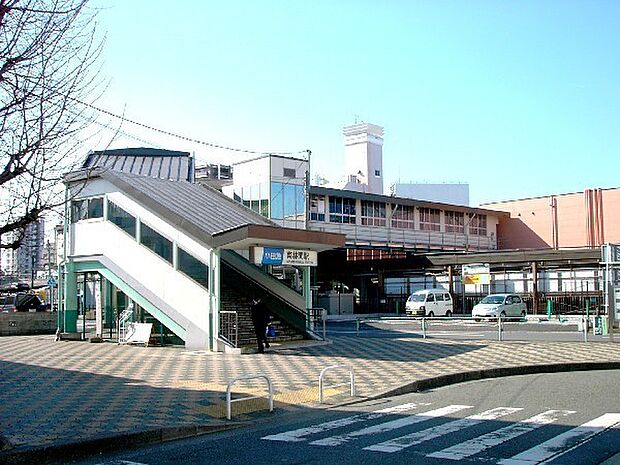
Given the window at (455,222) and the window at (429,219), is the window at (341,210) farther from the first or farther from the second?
the window at (455,222)

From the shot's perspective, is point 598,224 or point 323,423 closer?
point 323,423

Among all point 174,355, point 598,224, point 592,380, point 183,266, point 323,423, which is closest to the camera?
point 323,423

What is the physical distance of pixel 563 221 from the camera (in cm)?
5847

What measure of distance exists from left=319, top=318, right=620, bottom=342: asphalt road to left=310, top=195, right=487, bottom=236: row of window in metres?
14.3

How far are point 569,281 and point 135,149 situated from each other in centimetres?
2987

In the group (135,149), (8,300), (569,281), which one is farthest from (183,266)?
(8,300)

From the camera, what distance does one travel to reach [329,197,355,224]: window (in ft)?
167

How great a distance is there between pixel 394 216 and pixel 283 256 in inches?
1381

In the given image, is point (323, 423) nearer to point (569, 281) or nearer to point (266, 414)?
point (266, 414)

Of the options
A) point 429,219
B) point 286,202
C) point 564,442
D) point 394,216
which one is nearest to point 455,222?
point 429,219

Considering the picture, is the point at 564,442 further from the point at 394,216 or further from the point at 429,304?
the point at 394,216

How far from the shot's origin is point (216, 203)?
25641 mm

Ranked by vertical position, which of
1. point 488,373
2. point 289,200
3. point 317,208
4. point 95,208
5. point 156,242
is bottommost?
point 488,373

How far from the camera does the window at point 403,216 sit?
55.8 meters
